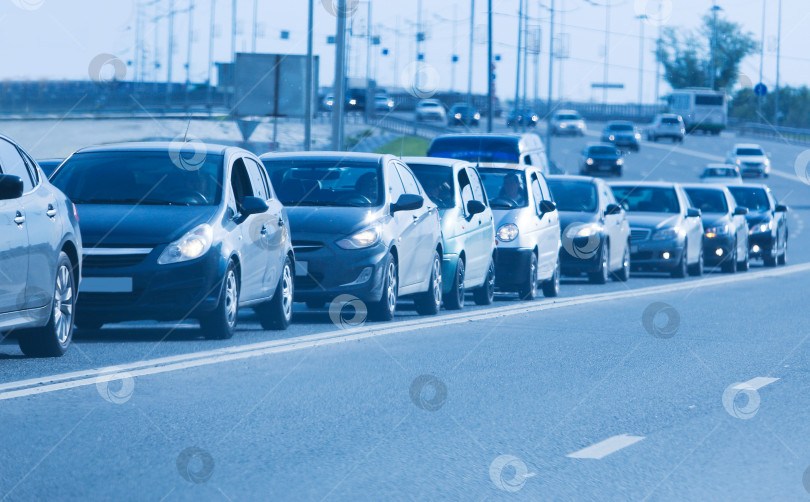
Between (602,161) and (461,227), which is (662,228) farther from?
(602,161)

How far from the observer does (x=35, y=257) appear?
10.1 metres

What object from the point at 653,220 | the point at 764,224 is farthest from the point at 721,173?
the point at 653,220

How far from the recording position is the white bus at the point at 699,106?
104 m

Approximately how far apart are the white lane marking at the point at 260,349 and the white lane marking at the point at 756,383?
3.35 meters

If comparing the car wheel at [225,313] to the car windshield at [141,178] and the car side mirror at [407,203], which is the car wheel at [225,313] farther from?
the car side mirror at [407,203]

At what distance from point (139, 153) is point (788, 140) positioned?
104 m

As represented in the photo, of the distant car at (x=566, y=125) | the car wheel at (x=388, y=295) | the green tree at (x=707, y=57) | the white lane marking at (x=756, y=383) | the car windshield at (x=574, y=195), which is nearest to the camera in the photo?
the white lane marking at (x=756, y=383)

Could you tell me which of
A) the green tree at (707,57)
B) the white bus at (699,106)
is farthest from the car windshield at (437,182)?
the green tree at (707,57)

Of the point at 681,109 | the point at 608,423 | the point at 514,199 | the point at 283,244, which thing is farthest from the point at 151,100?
the point at 608,423

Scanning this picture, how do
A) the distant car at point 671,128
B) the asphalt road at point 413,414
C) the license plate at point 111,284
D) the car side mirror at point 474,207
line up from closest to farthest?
1. the asphalt road at point 413,414
2. the license plate at point 111,284
3. the car side mirror at point 474,207
4. the distant car at point 671,128

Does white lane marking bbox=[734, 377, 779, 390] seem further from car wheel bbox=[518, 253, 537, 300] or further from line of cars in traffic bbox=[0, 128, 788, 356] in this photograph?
car wheel bbox=[518, 253, 537, 300]

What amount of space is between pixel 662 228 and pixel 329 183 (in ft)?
36.6

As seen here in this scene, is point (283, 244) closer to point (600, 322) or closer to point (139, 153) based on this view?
point (139, 153)

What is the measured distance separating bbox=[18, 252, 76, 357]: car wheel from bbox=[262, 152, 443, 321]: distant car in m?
3.67
